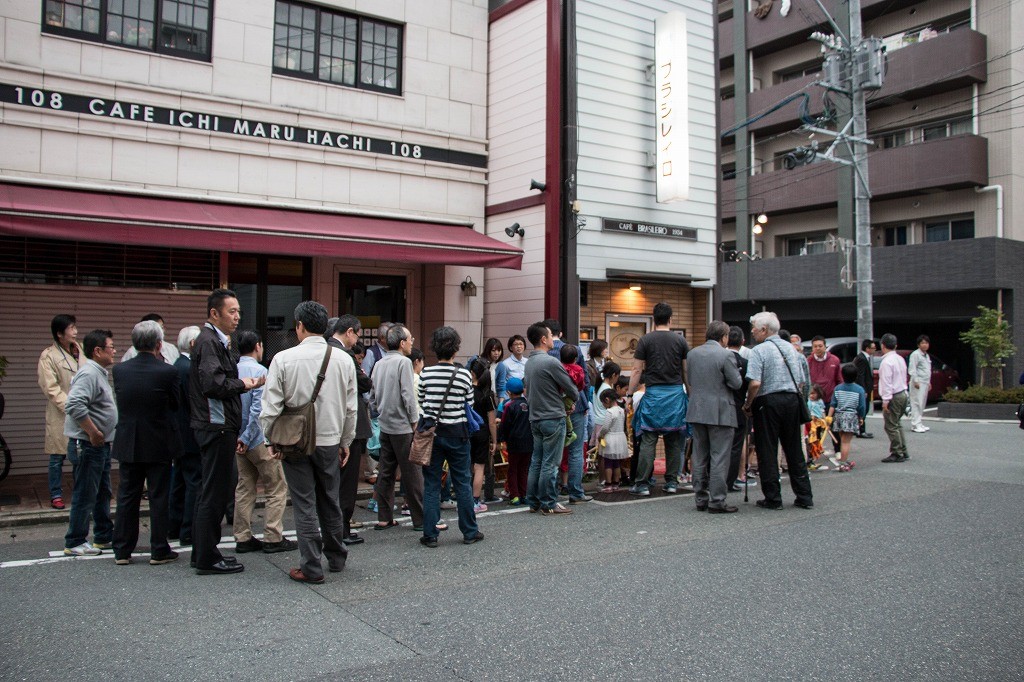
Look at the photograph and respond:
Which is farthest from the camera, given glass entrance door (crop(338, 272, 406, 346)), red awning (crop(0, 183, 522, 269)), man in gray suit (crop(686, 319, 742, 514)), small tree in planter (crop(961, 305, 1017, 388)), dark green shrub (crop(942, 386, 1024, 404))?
small tree in planter (crop(961, 305, 1017, 388))

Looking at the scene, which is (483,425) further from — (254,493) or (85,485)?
(85,485)

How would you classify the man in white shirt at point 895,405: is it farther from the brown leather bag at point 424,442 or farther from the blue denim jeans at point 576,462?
the brown leather bag at point 424,442

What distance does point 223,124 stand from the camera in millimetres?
10625

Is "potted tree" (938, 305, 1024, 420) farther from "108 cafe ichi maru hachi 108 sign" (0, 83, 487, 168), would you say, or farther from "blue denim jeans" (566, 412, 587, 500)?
"blue denim jeans" (566, 412, 587, 500)

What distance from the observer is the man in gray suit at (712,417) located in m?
8.03

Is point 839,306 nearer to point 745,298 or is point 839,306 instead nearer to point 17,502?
point 745,298

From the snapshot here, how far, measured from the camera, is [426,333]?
12594 mm

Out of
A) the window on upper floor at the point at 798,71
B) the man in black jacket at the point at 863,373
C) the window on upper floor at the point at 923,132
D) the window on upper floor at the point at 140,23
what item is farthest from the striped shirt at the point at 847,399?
the window on upper floor at the point at 798,71

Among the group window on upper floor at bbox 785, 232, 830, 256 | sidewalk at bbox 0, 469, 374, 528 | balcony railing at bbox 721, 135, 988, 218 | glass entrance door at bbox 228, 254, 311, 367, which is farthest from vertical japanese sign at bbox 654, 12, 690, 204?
window on upper floor at bbox 785, 232, 830, 256

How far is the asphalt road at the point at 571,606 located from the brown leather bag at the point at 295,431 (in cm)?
A: 97

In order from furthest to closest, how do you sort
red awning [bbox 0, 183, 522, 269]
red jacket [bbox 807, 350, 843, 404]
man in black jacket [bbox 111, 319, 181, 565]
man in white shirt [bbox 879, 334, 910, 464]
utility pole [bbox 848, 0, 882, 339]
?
utility pole [bbox 848, 0, 882, 339], man in white shirt [bbox 879, 334, 910, 464], red jacket [bbox 807, 350, 843, 404], red awning [bbox 0, 183, 522, 269], man in black jacket [bbox 111, 319, 181, 565]

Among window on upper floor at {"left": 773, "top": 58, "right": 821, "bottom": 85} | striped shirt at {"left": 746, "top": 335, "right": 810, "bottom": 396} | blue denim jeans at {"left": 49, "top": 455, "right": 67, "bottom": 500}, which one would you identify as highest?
window on upper floor at {"left": 773, "top": 58, "right": 821, "bottom": 85}

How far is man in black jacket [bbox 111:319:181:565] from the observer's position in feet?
19.8

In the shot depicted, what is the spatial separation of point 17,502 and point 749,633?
24.1ft
